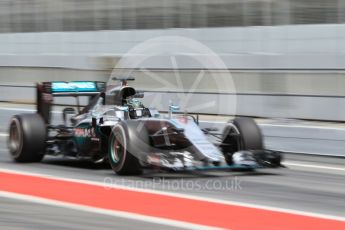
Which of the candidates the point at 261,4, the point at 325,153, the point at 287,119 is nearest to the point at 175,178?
the point at 325,153

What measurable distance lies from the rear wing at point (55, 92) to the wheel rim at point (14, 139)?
494mm

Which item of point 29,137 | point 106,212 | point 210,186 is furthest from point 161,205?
point 29,137

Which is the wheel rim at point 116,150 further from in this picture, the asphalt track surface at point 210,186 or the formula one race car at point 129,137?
the asphalt track surface at point 210,186

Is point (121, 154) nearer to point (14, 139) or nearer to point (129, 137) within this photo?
point (129, 137)

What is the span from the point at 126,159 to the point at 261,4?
1234 cm

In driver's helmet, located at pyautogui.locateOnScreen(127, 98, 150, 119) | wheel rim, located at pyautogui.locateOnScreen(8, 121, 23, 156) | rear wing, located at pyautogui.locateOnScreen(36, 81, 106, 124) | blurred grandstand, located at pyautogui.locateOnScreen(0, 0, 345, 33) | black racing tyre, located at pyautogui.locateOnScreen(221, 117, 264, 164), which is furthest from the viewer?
blurred grandstand, located at pyautogui.locateOnScreen(0, 0, 345, 33)

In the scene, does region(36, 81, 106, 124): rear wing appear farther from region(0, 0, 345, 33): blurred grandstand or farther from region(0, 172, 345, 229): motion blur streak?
region(0, 0, 345, 33): blurred grandstand

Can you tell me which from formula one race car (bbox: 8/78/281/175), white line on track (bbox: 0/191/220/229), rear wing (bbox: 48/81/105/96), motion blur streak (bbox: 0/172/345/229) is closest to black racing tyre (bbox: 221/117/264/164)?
formula one race car (bbox: 8/78/281/175)

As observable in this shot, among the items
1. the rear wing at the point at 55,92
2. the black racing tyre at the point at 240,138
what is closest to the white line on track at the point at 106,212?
the black racing tyre at the point at 240,138

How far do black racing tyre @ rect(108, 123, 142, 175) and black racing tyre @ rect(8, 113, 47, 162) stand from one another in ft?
5.81

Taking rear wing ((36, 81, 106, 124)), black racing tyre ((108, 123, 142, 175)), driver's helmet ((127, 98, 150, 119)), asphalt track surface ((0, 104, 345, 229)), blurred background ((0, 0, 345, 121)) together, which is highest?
blurred background ((0, 0, 345, 121))

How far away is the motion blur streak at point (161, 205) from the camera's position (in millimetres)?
7141

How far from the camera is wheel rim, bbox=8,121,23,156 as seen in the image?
11709mm

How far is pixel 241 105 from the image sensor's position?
53.6 feet
